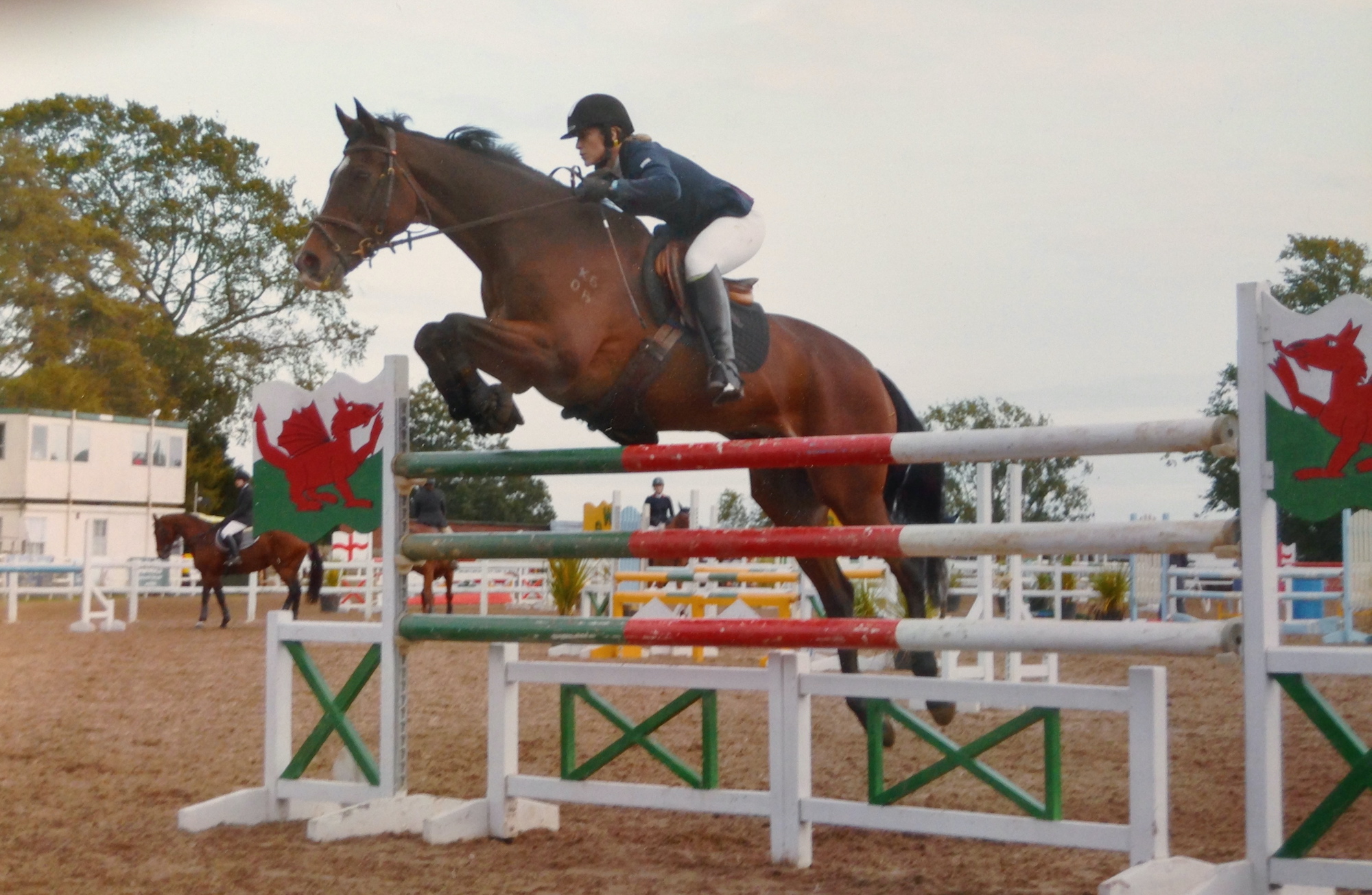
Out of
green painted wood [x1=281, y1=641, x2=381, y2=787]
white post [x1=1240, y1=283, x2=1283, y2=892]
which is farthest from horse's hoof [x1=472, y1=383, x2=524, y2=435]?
white post [x1=1240, y1=283, x2=1283, y2=892]

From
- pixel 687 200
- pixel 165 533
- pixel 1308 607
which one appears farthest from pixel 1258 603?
pixel 1308 607

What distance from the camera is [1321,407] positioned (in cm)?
262

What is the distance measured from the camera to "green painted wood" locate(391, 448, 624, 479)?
3465mm

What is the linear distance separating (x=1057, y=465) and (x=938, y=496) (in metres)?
25.9

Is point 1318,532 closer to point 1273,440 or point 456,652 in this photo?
point 456,652

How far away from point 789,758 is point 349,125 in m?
2.23

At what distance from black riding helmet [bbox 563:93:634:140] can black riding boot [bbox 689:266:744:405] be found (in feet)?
1.81

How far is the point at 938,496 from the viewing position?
15.9 feet

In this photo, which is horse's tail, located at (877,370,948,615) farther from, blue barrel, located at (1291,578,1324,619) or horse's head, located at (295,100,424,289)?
blue barrel, located at (1291,578,1324,619)

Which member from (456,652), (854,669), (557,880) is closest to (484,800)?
(557,880)

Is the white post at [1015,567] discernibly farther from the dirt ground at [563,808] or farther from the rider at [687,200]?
the rider at [687,200]

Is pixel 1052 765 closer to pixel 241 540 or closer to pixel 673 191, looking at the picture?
pixel 673 191

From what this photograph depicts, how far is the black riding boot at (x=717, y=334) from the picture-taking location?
153 inches

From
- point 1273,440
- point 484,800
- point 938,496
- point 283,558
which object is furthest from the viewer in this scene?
point 283,558
